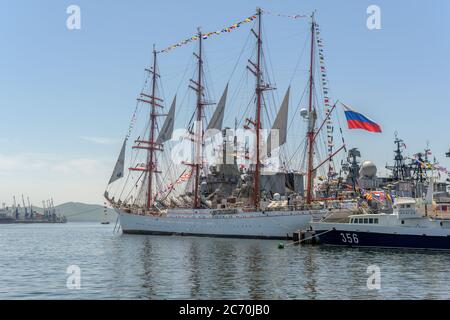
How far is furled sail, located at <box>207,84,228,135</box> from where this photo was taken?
3120 inches

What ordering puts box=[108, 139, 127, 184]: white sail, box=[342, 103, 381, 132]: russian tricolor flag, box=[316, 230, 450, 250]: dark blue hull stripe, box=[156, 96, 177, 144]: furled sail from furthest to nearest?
box=[108, 139, 127, 184]: white sail < box=[156, 96, 177, 144]: furled sail < box=[342, 103, 381, 132]: russian tricolor flag < box=[316, 230, 450, 250]: dark blue hull stripe

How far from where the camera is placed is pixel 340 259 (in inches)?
1554

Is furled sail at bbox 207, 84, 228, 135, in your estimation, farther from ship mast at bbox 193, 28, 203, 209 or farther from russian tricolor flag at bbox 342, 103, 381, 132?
russian tricolor flag at bbox 342, 103, 381, 132

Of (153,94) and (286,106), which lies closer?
(286,106)

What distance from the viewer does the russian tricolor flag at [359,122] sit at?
51.6 meters

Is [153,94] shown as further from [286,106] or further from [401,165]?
[401,165]

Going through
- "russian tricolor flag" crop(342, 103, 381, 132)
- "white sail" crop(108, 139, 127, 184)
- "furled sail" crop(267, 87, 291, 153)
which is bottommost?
"white sail" crop(108, 139, 127, 184)

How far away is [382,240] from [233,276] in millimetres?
24412

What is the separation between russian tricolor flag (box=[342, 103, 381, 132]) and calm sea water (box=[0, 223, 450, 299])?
45.4 ft

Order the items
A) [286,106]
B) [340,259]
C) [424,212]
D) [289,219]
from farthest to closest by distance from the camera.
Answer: [286,106] → [289,219] → [424,212] → [340,259]

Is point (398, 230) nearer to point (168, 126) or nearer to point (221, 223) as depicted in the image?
point (221, 223)

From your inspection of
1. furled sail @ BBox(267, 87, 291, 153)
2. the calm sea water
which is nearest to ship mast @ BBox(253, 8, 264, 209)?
furled sail @ BBox(267, 87, 291, 153)
